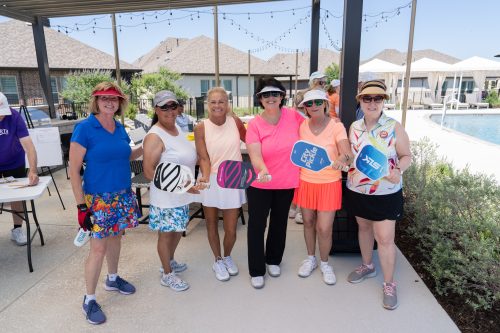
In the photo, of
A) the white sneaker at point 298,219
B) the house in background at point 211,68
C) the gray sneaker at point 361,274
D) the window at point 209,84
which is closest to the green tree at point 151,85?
the house in background at point 211,68

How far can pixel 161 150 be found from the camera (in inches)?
91.5

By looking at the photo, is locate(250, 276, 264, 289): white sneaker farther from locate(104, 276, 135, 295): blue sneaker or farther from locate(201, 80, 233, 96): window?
locate(201, 80, 233, 96): window

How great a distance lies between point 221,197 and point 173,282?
2.62 ft

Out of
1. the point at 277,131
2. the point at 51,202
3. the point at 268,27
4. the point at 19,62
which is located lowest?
the point at 51,202

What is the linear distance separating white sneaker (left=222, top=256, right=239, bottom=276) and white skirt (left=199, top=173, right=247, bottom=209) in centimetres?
59

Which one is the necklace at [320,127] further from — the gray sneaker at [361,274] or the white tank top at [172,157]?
the gray sneaker at [361,274]

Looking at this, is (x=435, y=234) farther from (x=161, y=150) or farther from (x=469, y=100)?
(x=469, y=100)

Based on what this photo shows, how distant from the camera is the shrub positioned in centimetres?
231

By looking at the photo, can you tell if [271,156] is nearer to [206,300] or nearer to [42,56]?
[206,300]

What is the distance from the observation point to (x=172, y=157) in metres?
2.36

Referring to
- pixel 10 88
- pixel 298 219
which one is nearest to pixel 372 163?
pixel 298 219

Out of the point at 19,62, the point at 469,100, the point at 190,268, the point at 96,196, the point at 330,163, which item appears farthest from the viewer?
the point at 469,100

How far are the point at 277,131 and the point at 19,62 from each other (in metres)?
18.7

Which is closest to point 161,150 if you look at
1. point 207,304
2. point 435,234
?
point 207,304
